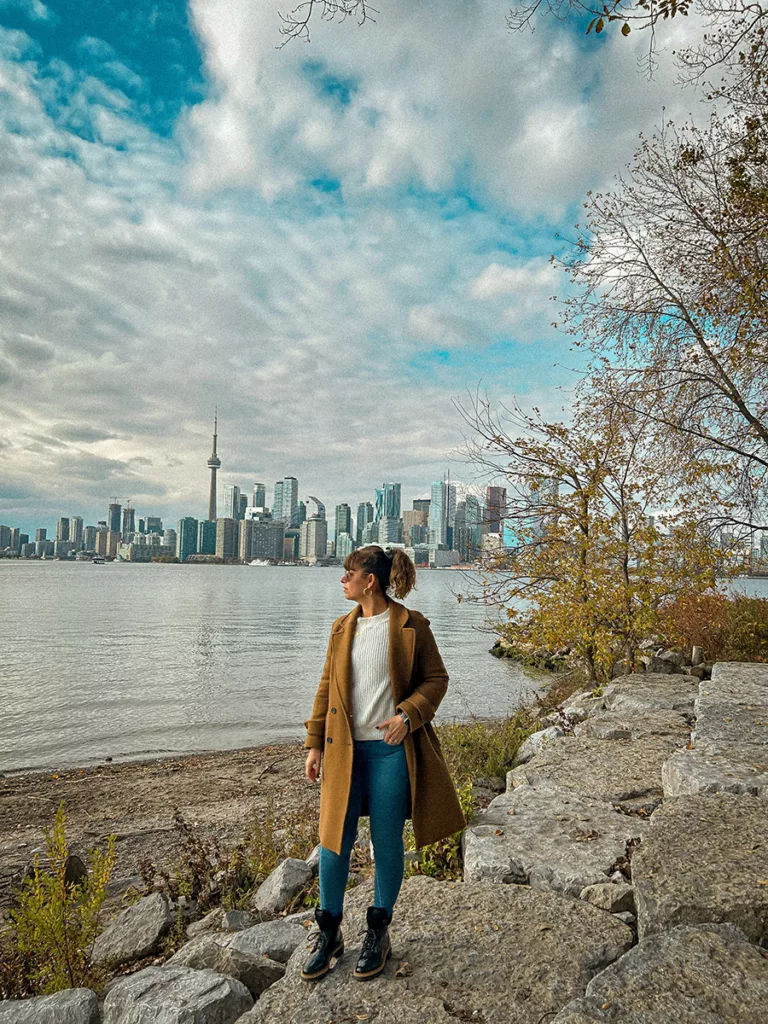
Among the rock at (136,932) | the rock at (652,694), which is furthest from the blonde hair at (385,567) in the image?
the rock at (652,694)

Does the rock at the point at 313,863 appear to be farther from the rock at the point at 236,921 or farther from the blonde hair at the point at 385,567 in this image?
the blonde hair at the point at 385,567

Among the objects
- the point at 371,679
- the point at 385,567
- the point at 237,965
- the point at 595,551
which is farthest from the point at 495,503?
the point at 237,965

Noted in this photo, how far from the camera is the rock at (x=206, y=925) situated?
4.14 meters

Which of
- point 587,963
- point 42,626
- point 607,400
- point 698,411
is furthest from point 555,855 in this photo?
point 42,626

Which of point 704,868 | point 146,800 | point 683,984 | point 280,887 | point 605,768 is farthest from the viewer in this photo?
point 146,800

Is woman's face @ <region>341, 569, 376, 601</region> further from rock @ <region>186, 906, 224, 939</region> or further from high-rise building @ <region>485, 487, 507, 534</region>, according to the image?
high-rise building @ <region>485, 487, 507, 534</region>

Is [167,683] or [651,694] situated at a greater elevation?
[651,694]

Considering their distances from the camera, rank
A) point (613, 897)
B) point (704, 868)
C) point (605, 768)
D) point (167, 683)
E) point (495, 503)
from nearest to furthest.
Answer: point (704, 868), point (613, 897), point (605, 768), point (495, 503), point (167, 683)

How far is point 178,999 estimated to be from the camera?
2.94 metres

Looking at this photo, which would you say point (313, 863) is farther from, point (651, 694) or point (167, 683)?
point (167, 683)

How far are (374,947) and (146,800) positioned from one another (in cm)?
758

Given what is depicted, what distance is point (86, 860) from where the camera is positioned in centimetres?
689

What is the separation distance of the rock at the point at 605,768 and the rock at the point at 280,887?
6.32 feet

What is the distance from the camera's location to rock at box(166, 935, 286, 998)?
10.8 ft
